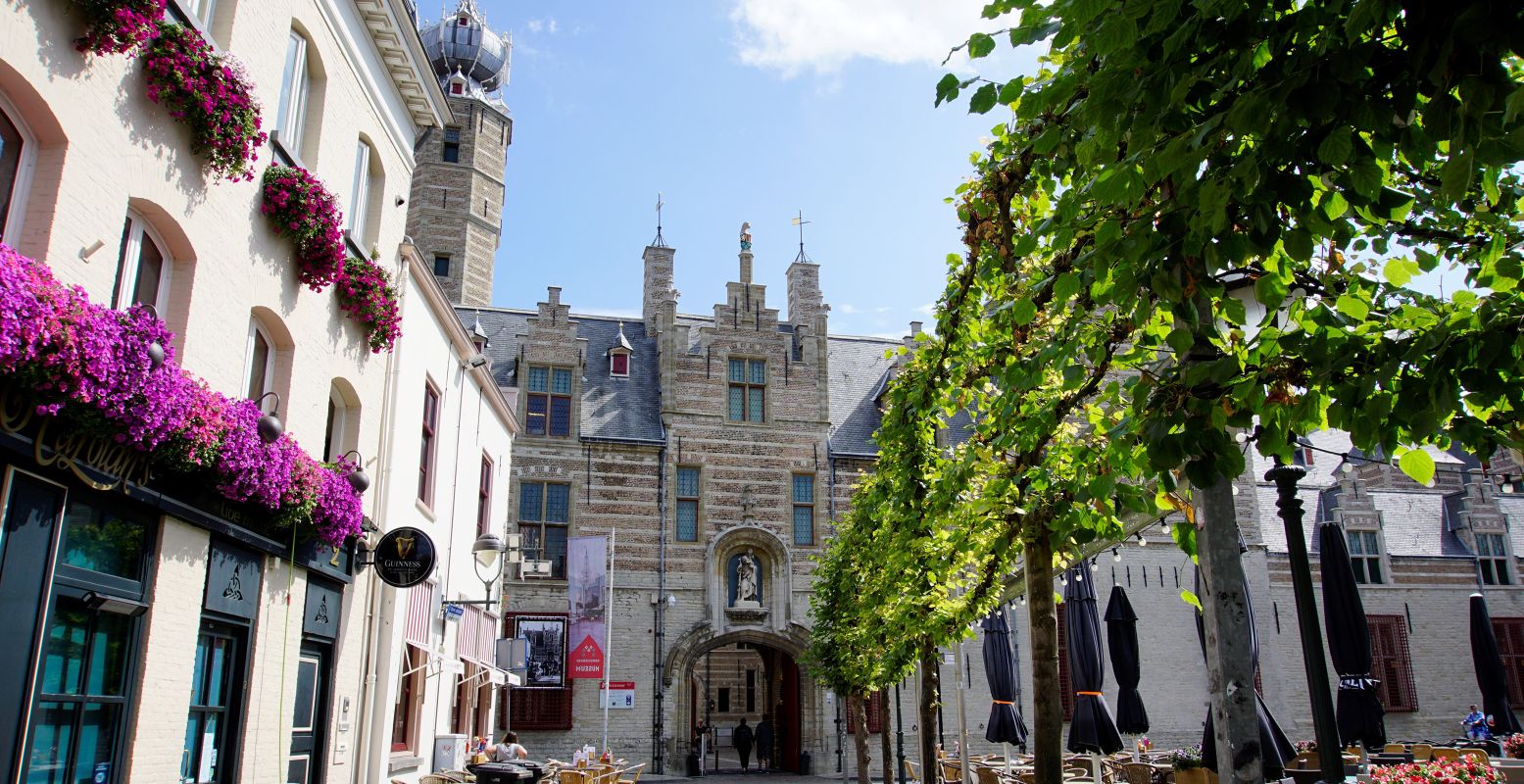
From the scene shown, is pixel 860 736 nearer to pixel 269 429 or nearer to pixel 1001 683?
pixel 1001 683

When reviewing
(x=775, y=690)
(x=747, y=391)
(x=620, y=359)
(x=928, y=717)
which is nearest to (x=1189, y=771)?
(x=928, y=717)

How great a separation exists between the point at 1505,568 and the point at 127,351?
3370 cm

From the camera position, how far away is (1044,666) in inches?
302

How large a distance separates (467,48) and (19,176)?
120ft

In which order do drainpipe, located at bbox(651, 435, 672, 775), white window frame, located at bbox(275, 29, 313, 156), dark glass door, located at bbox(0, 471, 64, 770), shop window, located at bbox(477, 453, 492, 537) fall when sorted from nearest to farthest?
dark glass door, located at bbox(0, 471, 64, 770) < white window frame, located at bbox(275, 29, 313, 156) < shop window, located at bbox(477, 453, 492, 537) < drainpipe, located at bbox(651, 435, 672, 775)

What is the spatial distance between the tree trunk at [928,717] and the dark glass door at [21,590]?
30.1ft

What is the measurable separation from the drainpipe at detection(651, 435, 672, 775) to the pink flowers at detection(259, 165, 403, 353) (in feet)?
47.4

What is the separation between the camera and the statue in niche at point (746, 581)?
24.5 metres

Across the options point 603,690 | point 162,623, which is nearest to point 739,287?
point 603,690

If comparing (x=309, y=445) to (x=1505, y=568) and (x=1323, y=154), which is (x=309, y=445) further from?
(x=1505, y=568)

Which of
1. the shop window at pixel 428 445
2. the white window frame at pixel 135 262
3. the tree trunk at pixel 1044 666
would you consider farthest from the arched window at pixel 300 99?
the tree trunk at pixel 1044 666

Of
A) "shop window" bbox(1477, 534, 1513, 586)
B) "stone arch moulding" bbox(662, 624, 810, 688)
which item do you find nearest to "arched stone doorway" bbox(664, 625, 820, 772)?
"stone arch moulding" bbox(662, 624, 810, 688)

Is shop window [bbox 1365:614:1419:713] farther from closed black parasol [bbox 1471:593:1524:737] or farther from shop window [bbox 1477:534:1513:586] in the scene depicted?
closed black parasol [bbox 1471:593:1524:737]

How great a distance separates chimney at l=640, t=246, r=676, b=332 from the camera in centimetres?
2744
